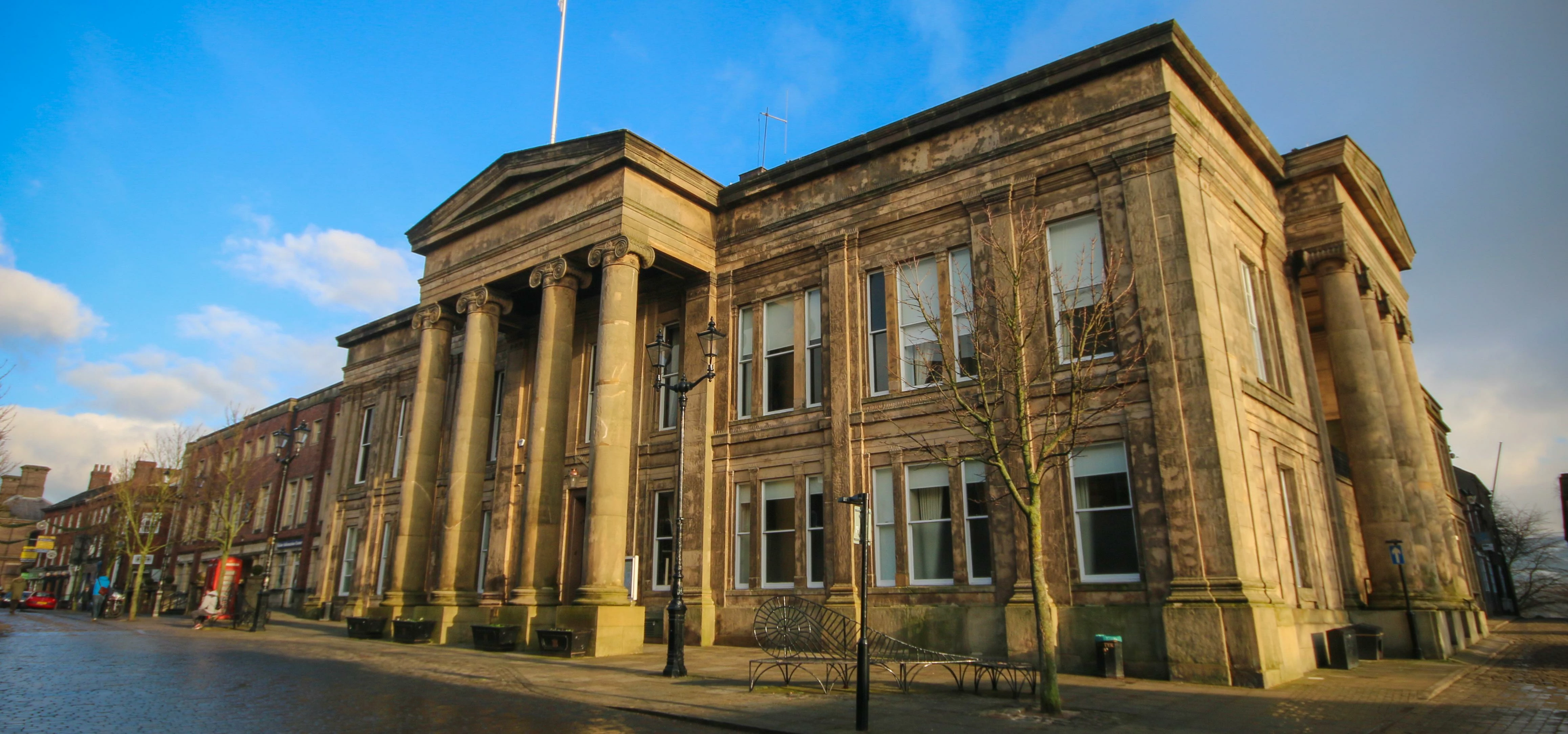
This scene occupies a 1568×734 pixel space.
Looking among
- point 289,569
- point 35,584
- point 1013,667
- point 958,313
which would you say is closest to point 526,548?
point 958,313

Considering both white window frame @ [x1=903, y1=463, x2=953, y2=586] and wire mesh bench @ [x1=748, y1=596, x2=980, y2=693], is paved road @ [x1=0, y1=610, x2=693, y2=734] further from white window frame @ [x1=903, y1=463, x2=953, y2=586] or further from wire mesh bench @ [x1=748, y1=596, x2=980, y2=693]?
white window frame @ [x1=903, y1=463, x2=953, y2=586]

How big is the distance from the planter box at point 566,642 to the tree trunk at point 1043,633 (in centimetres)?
1018

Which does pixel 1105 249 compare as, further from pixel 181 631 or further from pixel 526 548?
pixel 181 631

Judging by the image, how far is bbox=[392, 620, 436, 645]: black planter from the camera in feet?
70.6

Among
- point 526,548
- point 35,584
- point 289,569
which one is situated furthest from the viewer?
point 35,584

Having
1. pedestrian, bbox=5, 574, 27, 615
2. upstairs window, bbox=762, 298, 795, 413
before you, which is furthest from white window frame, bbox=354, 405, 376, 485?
pedestrian, bbox=5, 574, 27, 615

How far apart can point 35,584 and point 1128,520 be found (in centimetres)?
9702

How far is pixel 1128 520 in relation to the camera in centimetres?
1535

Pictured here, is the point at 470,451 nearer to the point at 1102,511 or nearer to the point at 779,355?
the point at 779,355

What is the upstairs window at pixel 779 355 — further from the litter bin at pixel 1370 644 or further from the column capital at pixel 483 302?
the litter bin at pixel 1370 644

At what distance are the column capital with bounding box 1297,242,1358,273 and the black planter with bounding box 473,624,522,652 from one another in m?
21.2

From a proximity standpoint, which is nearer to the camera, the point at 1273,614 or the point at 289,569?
the point at 1273,614

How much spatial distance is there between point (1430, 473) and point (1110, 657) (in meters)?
14.8

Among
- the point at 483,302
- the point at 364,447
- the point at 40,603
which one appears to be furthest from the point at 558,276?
the point at 40,603
